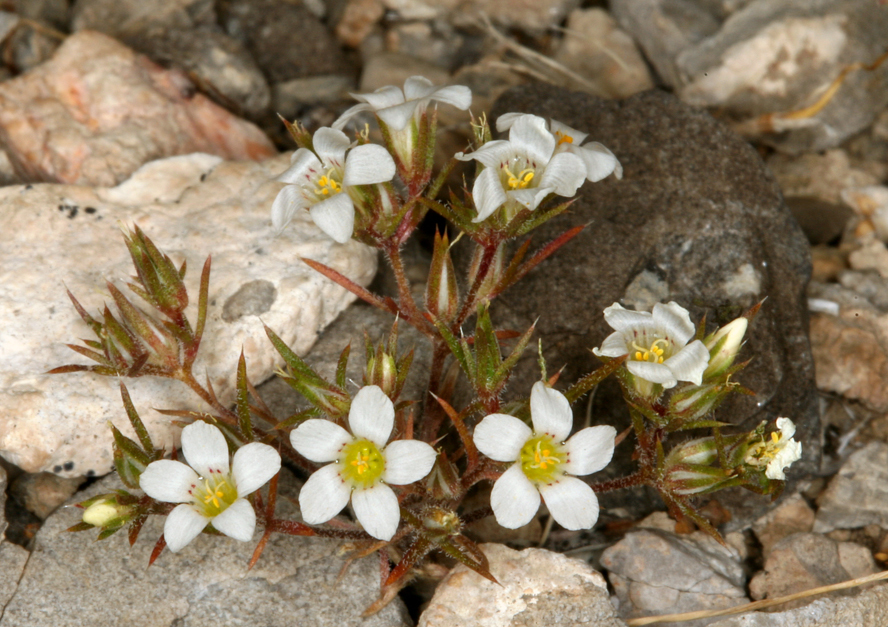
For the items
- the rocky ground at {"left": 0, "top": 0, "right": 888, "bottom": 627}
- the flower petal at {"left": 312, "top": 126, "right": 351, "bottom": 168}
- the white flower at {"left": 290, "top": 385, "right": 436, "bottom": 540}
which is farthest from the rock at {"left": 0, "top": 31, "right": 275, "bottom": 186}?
the white flower at {"left": 290, "top": 385, "right": 436, "bottom": 540}

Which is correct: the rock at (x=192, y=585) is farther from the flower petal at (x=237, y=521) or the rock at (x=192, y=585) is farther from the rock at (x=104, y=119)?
the rock at (x=104, y=119)

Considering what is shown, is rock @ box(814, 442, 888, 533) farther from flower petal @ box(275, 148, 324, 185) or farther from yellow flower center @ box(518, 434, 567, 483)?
flower petal @ box(275, 148, 324, 185)

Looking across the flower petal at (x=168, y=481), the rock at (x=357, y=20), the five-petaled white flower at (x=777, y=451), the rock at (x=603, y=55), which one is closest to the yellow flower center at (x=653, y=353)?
the five-petaled white flower at (x=777, y=451)

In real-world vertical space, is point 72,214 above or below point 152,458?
above

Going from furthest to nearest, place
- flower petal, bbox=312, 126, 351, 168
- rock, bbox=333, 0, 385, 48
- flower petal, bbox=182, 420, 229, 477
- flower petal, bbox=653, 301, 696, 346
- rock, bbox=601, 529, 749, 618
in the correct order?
rock, bbox=333, 0, 385, 48 < rock, bbox=601, 529, 749, 618 < flower petal, bbox=312, 126, 351, 168 < flower petal, bbox=653, 301, 696, 346 < flower petal, bbox=182, 420, 229, 477

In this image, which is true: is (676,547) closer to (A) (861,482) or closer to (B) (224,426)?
(A) (861,482)

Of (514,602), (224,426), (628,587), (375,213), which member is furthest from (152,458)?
(628,587)

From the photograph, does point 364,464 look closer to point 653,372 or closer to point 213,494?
point 213,494
